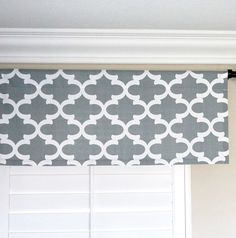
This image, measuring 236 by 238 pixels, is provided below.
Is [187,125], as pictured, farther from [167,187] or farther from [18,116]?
[18,116]

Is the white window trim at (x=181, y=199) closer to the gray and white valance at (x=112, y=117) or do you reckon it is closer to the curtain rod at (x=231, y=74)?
the gray and white valance at (x=112, y=117)

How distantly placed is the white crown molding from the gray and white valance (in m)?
0.08

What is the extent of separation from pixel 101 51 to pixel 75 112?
1.19ft

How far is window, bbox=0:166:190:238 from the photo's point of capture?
2.08 metres

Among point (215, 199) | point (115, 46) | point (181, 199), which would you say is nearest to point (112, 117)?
point (115, 46)

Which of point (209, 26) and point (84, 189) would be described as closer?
point (209, 26)

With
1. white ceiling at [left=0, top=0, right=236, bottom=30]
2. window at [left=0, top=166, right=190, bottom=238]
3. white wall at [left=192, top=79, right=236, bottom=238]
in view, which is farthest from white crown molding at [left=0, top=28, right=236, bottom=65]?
window at [left=0, top=166, right=190, bottom=238]

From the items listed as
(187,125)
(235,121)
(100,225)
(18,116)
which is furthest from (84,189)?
(235,121)

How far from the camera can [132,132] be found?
6.44 feet

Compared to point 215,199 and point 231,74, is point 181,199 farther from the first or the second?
point 231,74

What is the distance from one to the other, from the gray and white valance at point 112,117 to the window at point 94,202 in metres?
0.20

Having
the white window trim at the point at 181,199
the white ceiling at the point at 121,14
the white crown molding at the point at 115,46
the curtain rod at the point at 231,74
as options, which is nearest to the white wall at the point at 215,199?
the white window trim at the point at 181,199

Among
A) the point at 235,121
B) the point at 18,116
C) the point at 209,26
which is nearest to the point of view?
the point at 209,26

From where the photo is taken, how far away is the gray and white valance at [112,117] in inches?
75.9
